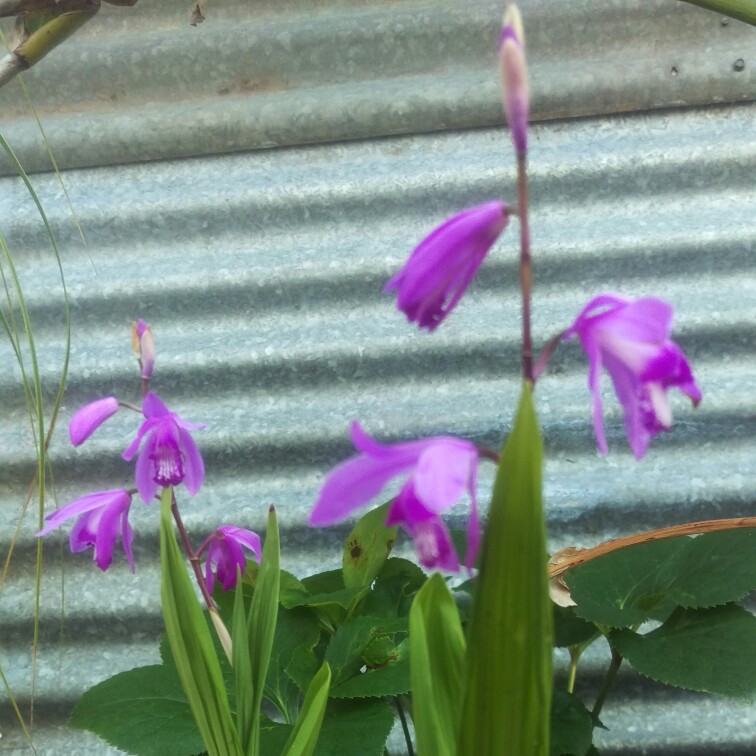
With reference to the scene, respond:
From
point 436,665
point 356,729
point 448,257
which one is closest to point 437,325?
point 448,257

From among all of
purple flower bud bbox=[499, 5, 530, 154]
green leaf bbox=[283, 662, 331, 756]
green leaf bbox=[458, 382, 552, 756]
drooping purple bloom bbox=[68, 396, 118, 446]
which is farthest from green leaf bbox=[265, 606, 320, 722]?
purple flower bud bbox=[499, 5, 530, 154]

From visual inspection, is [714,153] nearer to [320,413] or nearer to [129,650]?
[320,413]

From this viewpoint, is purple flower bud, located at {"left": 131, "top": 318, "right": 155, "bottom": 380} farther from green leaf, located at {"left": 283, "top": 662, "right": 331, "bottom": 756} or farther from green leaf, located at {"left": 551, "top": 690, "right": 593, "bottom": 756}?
green leaf, located at {"left": 551, "top": 690, "right": 593, "bottom": 756}

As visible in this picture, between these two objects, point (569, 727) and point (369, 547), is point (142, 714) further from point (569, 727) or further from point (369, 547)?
point (569, 727)

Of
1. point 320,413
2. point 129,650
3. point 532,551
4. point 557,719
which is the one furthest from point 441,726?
point 129,650

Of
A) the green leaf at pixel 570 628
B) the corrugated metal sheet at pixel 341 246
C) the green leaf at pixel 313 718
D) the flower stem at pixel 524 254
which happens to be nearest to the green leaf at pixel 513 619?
the flower stem at pixel 524 254

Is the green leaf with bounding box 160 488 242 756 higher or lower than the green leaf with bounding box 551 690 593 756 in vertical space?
higher
